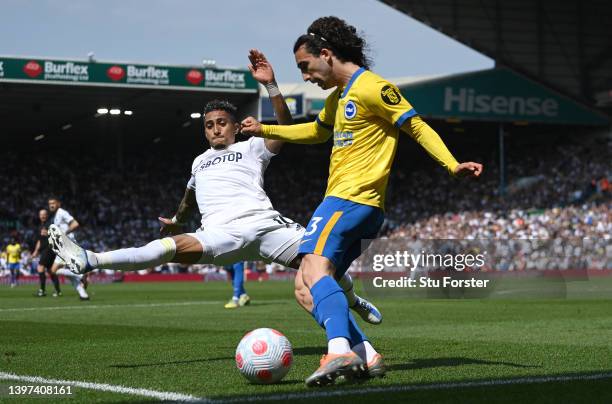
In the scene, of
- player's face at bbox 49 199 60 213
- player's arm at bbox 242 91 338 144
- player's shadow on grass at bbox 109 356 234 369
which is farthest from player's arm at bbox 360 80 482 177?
player's face at bbox 49 199 60 213

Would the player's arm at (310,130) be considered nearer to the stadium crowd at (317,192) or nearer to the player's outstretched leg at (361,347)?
the player's outstretched leg at (361,347)

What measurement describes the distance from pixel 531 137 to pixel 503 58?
20.2 feet

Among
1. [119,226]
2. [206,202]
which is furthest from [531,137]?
[206,202]

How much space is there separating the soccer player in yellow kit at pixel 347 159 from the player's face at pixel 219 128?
68.0 inches

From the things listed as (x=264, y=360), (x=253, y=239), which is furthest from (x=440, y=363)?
(x=253, y=239)

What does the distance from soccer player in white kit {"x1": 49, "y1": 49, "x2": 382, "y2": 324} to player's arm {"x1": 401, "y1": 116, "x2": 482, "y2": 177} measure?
121 centimetres

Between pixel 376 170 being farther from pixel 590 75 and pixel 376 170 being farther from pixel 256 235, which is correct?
pixel 590 75

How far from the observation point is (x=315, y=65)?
6.03 meters

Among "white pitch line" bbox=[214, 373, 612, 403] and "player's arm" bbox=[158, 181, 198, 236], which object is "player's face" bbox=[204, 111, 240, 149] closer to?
"player's arm" bbox=[158, 181, 198, 236]

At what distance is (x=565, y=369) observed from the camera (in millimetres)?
6273

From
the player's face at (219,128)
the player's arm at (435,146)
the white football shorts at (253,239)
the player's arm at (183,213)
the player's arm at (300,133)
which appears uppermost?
the player's face at (219,128)

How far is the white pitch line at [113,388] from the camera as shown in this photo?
5.04m

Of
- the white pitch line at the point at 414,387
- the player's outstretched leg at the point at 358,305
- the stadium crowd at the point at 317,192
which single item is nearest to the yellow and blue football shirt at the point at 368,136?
the white pitch line at the point at 414,387

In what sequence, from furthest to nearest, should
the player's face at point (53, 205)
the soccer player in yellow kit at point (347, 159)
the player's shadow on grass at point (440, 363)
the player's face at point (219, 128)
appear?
the player's face at point (53, 205) → the player's face at point (219, 128) → the player's shadow on grass at point (440, 363) → the soccer player in yellow kit at point (347, 159)
